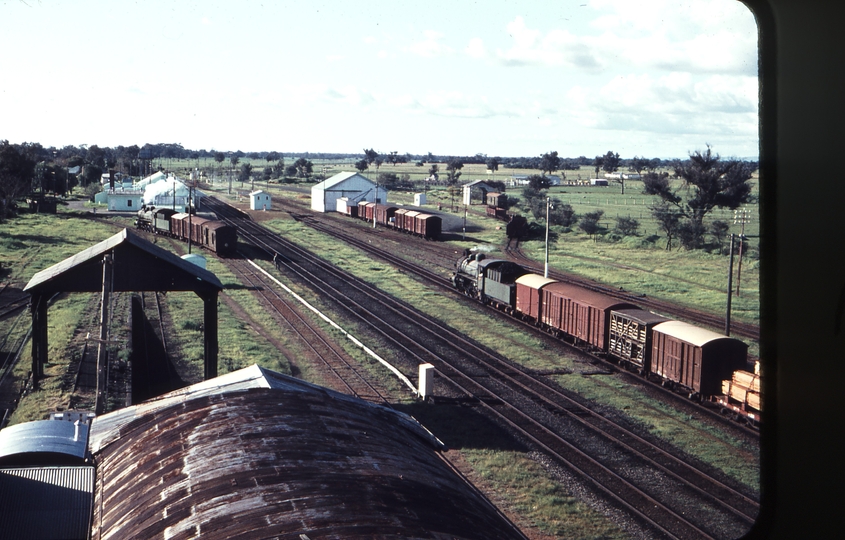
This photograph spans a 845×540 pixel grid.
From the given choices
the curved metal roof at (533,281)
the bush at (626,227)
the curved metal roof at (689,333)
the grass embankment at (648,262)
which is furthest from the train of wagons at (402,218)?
the curved metal roof at (689,333)

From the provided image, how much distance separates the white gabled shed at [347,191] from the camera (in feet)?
305

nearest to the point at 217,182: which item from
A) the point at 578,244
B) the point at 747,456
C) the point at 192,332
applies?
the point at 578,244

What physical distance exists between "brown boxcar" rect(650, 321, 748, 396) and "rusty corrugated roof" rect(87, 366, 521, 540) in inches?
461

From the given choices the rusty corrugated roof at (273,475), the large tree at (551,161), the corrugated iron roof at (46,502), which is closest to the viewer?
the rusty corrugated roof at (273,475)

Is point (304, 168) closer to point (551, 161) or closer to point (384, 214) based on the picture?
point (551, 161)

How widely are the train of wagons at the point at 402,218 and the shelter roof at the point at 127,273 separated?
43867 mm

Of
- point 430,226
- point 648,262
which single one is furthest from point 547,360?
point 430,226

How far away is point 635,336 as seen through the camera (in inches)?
1012

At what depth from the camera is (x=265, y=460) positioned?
10.4 metres

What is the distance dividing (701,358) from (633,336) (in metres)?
3.84

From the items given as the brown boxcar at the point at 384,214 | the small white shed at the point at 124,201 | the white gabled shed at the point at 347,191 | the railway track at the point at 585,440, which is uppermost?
the white gabled shed at the point at 347,191

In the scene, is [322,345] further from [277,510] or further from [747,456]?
[277,510]

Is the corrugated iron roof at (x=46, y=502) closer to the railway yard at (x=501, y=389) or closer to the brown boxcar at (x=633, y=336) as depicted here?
the railway yard at (x=501, y=389)

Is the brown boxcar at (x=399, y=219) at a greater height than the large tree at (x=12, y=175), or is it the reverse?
the large tree at (x=12, y=175)
